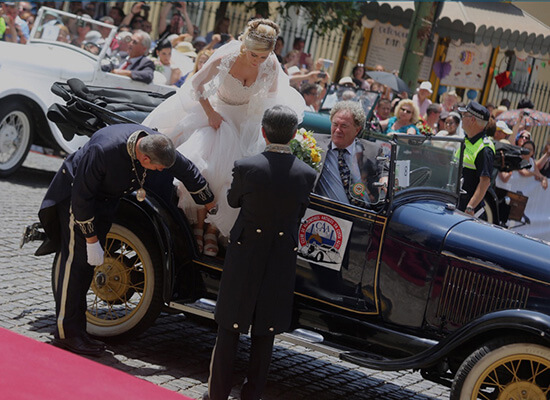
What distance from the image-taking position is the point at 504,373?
4.77 meters

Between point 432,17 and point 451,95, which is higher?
point 432,17

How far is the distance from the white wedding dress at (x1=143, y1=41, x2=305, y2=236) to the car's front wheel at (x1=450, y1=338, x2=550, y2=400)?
1814mm

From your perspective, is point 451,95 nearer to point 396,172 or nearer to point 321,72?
point 321,72

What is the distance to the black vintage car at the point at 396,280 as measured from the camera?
4762mm

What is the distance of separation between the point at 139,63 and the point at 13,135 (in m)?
1.89

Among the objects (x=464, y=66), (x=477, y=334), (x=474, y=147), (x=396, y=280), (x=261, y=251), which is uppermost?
(x=464, y=66)

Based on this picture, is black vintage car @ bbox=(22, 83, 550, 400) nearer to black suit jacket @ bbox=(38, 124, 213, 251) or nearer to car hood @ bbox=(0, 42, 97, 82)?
black suit jacket @ bbox=(38, 124, 213, 251)

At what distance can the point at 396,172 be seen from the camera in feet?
18.1

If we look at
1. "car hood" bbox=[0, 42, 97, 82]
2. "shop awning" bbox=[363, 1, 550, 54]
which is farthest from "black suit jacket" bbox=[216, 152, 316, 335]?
"shop awning" bbox=[363, 1, 550, 54]

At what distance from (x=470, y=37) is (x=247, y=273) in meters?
13.1

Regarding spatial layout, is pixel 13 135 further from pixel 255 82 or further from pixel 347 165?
pixel 347 165

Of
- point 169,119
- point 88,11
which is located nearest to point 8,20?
point 88,11

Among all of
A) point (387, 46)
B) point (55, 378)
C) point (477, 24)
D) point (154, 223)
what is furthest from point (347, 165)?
point (387, 46)

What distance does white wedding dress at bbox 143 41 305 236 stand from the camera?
5.69 metres
